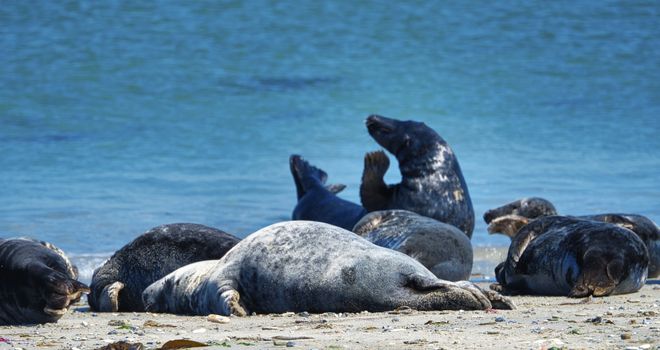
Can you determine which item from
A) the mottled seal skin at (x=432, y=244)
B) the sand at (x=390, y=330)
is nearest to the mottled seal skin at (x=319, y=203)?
the mottled seal skin at (x=432, y=244)

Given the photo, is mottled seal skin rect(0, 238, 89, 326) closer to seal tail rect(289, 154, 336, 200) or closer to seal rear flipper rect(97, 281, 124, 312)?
seal rear flipper rect(97, 281, 124, 312)

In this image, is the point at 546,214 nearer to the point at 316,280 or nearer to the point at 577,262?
the point at 577,262

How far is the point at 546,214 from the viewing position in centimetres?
1075

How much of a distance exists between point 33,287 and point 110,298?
1423mm

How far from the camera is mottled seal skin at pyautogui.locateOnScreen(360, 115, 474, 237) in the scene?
993 cm

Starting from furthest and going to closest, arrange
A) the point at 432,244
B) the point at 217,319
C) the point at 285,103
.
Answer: the point at 285,103 < the point at 432,244 < the point at 217,319

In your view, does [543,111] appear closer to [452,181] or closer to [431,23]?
[431,23]

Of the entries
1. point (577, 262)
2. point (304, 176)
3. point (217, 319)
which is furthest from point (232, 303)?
point (304, 176)

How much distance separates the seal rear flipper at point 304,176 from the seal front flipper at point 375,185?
103cm

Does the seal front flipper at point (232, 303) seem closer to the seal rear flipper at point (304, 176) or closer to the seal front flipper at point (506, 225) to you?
the seal front flipper at point (506, 225)

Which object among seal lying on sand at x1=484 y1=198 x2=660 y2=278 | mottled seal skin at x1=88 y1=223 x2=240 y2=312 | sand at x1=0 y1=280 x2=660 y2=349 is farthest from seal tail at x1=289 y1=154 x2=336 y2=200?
sand at x1=0 y1=280 x2=660 y2=349

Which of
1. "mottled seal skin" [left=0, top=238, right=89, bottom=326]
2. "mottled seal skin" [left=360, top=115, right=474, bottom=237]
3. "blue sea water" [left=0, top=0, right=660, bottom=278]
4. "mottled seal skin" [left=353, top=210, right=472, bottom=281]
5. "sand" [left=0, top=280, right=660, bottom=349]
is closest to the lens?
"sand" [left=0, top=280, right=660, bottom=349]

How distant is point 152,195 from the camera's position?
48.9ft

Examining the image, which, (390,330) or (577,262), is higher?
(390,330)
